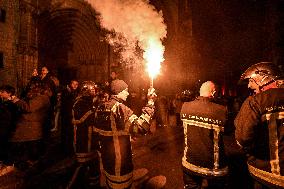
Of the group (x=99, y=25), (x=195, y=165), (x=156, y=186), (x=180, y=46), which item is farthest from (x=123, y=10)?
(x=195, y=165)

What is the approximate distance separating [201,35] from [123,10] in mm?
9385

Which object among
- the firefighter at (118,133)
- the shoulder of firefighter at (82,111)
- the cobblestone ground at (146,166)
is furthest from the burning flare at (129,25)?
the firefighter at (118,133)

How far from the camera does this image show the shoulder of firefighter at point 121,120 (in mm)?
4250

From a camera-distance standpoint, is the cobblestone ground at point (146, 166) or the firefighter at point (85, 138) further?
the cobblestone ground at point (146, 166)

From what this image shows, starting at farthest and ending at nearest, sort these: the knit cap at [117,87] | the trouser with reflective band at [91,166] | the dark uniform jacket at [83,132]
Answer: the dark uniform jacket at [83,132] → the trouser with reflective band at [91,166] → the knit cap at [117,87]

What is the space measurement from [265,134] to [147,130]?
6.11 ft

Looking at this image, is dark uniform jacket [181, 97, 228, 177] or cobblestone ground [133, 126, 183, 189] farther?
cobblestone ground [133, 126, 183, 189]

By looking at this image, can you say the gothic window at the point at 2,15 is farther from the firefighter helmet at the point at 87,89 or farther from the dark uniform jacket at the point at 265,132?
the dark uniform jacket at the point at 265,132

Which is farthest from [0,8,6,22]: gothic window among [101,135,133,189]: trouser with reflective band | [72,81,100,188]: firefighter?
[101,135,133,189]: trouser with reflective band

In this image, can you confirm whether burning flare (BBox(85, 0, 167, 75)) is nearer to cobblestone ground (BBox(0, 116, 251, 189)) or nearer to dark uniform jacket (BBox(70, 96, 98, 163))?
cobblestone ground (BBox(0, 116, 251, 189))

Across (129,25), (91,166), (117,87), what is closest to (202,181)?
(117,87)

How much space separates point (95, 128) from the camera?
465 centimetres

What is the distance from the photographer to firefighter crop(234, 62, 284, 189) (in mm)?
2980

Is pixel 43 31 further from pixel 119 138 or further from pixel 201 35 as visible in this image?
pixel 201 35
